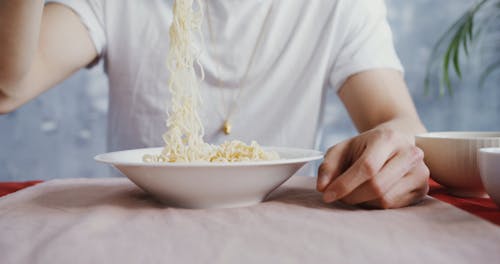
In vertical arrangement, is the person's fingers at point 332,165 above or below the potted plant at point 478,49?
below

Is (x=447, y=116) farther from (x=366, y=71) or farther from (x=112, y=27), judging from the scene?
(x=112, y=27)

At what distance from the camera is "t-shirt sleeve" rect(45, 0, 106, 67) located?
116 centimetres

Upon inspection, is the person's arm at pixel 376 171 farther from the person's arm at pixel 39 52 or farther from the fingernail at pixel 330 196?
the person's arm at pixel 39 52

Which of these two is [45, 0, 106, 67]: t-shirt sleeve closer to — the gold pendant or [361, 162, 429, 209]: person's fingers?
the gold pendant

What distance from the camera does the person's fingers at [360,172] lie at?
0.53 m

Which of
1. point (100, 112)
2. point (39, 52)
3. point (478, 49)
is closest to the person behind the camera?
point (39, 52)

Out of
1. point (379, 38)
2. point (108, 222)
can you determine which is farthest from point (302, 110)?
point (108, 222)

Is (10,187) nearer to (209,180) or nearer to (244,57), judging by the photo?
(209,180)

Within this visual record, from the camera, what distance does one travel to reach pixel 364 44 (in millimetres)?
1138

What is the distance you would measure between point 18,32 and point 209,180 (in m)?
0.49

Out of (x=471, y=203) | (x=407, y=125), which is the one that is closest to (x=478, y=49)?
(x=407, y=125)

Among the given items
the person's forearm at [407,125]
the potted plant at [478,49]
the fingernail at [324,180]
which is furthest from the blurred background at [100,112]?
the fingernail at [324,180]

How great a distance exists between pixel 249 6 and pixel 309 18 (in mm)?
150

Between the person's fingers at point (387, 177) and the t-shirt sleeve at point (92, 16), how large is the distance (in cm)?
85
